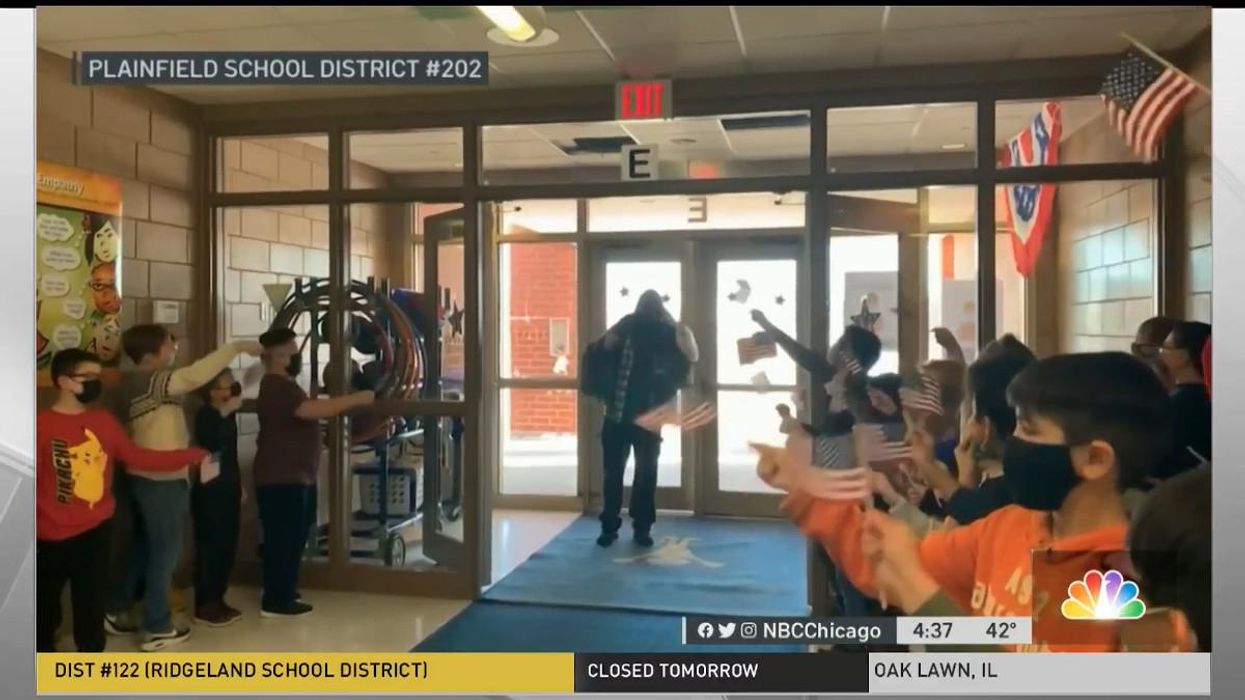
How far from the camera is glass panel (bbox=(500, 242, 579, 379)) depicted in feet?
15.0

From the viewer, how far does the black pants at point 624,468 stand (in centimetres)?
389

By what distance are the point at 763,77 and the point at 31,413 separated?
255cm

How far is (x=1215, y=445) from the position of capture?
7.77 feet

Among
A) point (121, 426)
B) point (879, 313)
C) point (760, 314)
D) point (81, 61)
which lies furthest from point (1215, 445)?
point (81, 61)

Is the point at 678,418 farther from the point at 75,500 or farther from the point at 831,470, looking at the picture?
the point at 75,500

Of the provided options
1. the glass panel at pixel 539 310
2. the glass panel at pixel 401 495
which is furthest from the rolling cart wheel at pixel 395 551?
the glass panel at pixel 539 310

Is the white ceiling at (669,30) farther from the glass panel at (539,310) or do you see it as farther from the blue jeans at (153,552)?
the glass panel at (539,310)

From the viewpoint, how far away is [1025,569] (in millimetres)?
2352

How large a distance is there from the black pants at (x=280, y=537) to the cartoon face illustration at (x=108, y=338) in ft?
2.28

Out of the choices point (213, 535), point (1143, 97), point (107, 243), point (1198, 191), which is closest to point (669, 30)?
point (1143, 97)

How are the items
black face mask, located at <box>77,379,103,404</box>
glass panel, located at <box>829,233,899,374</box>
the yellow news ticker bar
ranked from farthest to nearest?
1. glass panel, located at <box>829,233,899,374</box>
2. black face mask, located at <box>77,379,103,404</box>
3. the yellow news ticker bar

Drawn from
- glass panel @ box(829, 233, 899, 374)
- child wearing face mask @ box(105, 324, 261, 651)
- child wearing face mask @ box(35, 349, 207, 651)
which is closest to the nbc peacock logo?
glass panel @ box(829, 233, 899, 374)

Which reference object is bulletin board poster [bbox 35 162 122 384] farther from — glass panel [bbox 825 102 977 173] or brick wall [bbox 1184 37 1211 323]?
brick wall [bbox 1184 37 1211 323]

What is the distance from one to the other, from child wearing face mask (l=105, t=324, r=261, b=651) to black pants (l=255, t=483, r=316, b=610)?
0.30 m
